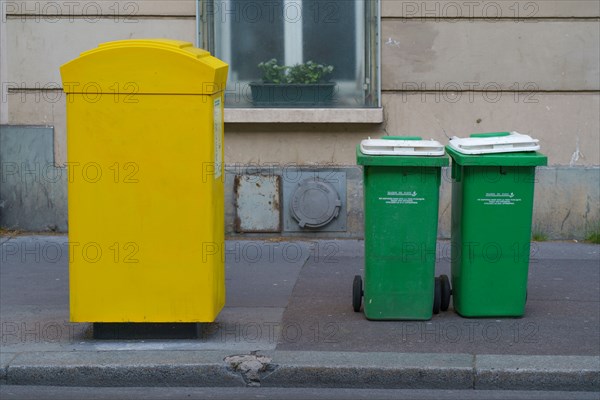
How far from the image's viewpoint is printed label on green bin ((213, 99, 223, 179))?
6.52m

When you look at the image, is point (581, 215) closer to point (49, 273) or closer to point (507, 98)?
point (507, 98)

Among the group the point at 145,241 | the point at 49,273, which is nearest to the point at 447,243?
the point at 49,273

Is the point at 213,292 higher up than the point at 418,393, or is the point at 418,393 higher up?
the point at 213,292

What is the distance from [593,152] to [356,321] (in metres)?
3.92

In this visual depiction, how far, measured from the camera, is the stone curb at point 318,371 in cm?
609

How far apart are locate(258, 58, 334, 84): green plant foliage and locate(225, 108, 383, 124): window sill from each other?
402 mm

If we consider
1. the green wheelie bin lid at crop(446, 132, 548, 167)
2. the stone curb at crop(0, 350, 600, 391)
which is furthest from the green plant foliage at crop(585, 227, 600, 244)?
the stone curb at crop(0, 350, 600, 391)

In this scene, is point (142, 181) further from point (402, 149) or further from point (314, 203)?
point (314, 203)

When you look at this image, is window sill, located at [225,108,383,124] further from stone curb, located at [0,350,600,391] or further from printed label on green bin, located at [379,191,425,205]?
stone curb, located at [0,350,600,391]

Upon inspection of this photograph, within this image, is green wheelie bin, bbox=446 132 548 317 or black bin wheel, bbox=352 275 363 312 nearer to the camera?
green wheelie bin, bbox=446 132 548 317

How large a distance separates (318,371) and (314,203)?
4062 mm

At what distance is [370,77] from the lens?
33.6ft

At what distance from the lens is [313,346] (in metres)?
6.54

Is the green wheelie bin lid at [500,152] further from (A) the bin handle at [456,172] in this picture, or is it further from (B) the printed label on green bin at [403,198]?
(B) the printed label on green bin at [403,198]
